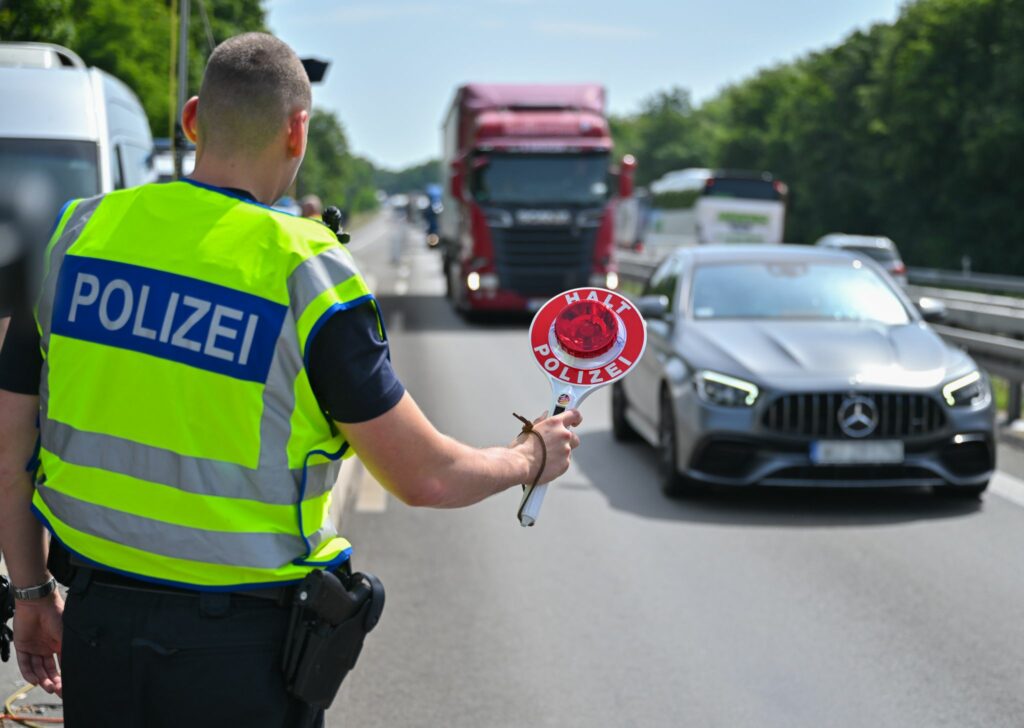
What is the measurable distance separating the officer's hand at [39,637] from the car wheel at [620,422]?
878cm

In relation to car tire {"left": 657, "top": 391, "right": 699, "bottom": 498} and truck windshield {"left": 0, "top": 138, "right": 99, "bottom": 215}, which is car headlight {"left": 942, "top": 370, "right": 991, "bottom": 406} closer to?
car tire {"left": 657, "top": 391, "right": 699, "bottom": 498}

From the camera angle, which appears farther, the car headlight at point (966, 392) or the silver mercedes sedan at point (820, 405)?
the car headlight at point (966, 392)

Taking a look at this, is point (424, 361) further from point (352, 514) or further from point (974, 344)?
point (352, 514)

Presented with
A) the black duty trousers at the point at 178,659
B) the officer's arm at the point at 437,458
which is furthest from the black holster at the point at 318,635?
the officer's arm at the point at 437,458

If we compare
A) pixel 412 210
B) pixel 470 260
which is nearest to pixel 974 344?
pixel 470 260

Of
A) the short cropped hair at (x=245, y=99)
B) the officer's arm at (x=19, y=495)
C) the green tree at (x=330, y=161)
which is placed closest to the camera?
the short cropped hair at (x=245, y=99)

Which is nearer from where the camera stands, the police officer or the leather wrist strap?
the police officer

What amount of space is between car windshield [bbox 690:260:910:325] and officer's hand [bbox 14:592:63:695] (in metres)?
7.56

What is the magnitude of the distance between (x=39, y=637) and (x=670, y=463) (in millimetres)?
6558

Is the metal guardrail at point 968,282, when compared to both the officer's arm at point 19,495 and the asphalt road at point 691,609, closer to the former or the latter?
the asphalt road at point 691,609

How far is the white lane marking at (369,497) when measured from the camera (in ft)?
29.9

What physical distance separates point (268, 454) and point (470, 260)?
70.5 feet

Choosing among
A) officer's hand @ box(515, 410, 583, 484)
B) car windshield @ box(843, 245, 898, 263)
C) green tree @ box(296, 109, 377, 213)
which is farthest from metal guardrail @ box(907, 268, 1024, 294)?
green tree @ box(296, 109, 377, 213)

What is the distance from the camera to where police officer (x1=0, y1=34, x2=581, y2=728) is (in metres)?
2.49
